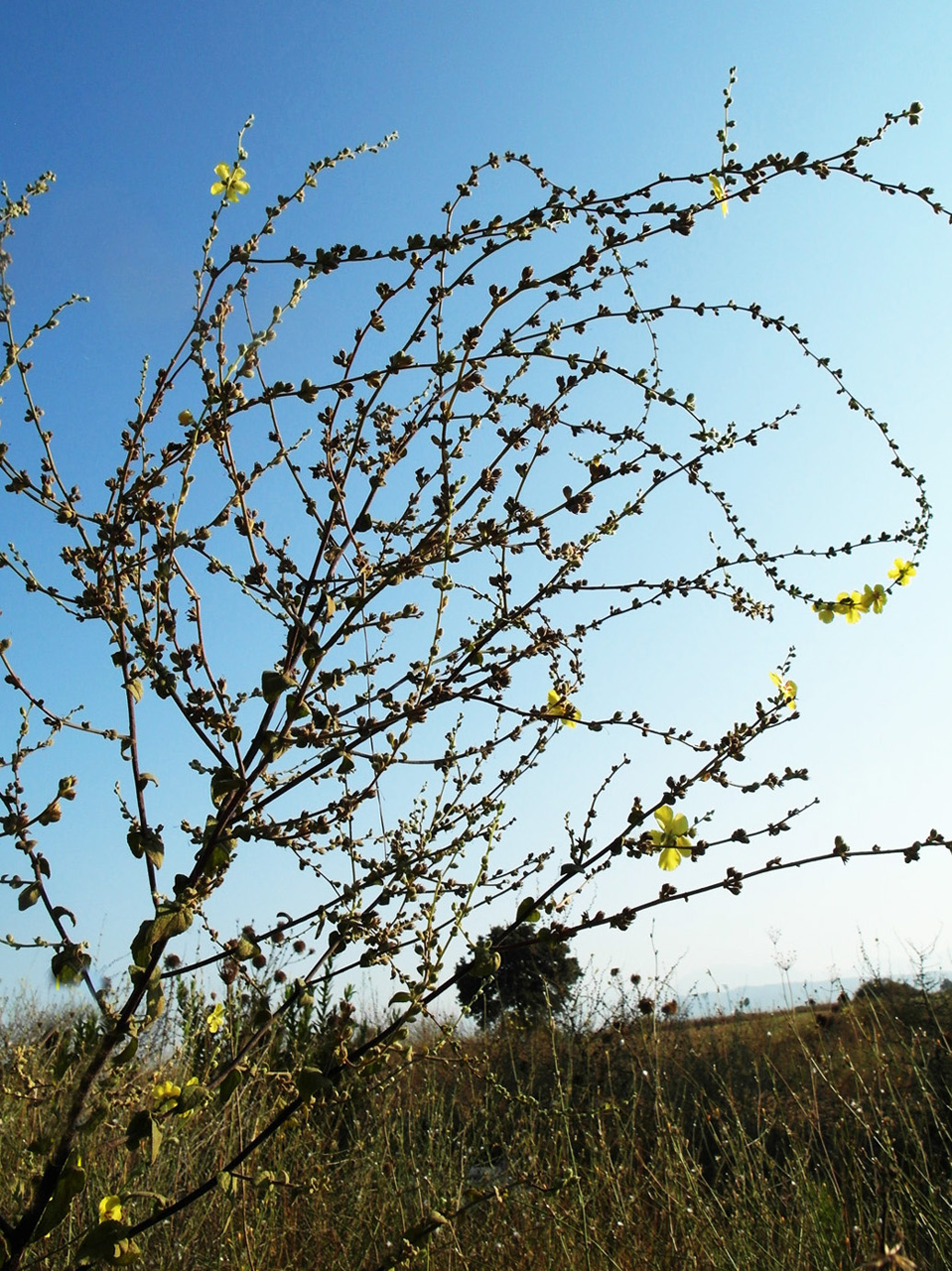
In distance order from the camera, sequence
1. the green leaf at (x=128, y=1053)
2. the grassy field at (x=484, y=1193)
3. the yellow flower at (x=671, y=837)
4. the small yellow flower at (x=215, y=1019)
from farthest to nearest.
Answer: the grassy field at (x=484, y=1193) < the small yellow flower at (x=215, y=1019) < the yellow flower at (x=671, y=837) < the green leaf at (x=128, y=1053)

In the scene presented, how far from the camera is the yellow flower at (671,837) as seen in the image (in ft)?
4.47

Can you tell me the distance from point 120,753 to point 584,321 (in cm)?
106

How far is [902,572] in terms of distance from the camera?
2.15m

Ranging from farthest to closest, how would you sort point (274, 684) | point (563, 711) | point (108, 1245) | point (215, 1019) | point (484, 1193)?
1. point (215, 1019)
2. point (563, 711)
3. point (484, 1193)
4. point (274, 684)
5. point (108, 1245)

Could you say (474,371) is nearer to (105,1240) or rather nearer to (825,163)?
(825,163)

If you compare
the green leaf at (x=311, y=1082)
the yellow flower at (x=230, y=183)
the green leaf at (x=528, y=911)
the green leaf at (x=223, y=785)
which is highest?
the yellow flower at (x=230, y=183)

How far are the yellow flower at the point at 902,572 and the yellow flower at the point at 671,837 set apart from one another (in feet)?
3.57

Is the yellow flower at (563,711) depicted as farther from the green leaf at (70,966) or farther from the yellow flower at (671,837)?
the green leaf at (70,966)

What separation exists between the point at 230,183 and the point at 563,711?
1158mm

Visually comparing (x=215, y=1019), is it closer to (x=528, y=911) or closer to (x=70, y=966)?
(x=70, y=966)

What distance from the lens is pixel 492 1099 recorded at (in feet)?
22.2

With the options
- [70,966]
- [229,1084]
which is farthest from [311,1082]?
[70,966]

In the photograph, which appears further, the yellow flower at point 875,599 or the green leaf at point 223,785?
the yellow flower at point 875,599

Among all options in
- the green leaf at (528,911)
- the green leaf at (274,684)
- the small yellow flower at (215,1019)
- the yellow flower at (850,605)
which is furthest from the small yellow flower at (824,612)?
the small yellow flower at (215,1019)
